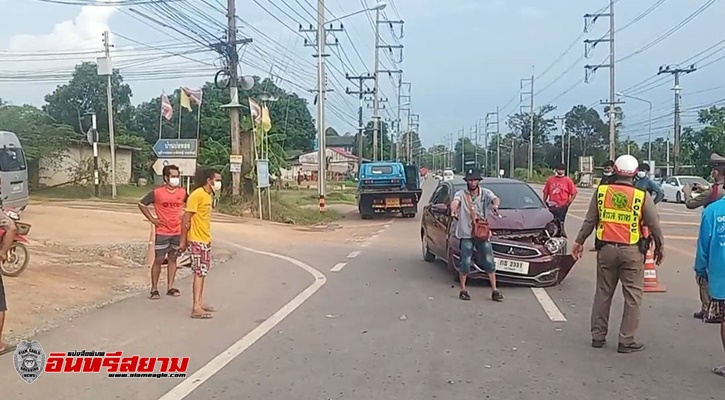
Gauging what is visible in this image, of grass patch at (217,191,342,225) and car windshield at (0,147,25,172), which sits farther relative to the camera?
grass patch at (217,191,342,225)

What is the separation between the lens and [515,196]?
12656 millimetres

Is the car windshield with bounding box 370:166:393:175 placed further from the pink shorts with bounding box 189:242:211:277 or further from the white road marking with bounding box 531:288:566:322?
the pink shorts with bounding box 189:242:211:277

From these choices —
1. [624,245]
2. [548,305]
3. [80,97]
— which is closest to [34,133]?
[548,305]

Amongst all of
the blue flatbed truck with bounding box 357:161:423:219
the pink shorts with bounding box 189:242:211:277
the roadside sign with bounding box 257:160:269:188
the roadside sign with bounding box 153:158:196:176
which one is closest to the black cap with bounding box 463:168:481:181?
the pink shorts with bounding box 189:242:211:277

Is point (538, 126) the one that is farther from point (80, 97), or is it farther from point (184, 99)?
point (184, 99)

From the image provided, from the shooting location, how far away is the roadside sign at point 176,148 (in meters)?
24.8

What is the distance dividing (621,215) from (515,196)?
5.14m

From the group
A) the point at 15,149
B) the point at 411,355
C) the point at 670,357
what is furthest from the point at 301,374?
the point at 15,149

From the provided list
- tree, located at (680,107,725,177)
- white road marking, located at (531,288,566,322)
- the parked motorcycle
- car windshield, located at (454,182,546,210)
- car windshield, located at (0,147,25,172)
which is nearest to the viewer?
white road marking, located at (531,288,566,322)

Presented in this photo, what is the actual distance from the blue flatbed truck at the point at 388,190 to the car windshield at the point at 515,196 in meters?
15.5

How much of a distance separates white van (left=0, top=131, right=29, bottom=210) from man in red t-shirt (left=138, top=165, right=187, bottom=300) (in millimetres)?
11369

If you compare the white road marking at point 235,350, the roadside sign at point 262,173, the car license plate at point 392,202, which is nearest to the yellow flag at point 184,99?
the roadside sign at point 262,173

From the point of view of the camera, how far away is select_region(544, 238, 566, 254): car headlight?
11.3 metres

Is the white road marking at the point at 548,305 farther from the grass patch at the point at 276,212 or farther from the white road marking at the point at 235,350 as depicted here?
the grass patch at the point at 276,212
